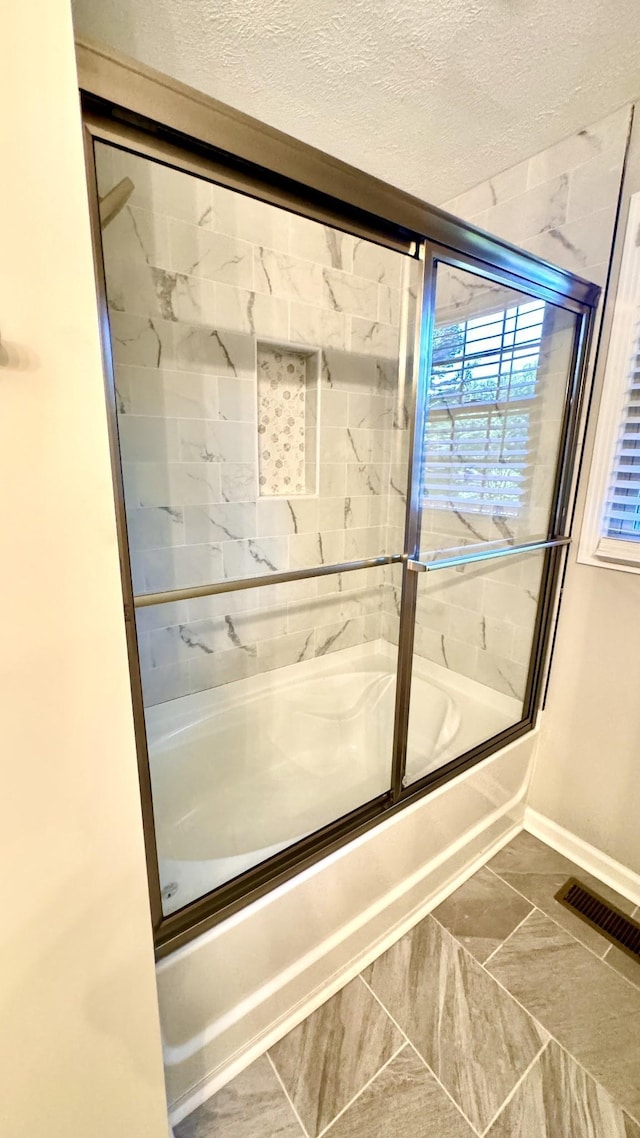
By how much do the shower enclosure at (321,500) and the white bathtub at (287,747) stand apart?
0.03 ft

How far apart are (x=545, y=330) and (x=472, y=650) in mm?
1260

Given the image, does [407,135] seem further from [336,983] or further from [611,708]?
[336,983]

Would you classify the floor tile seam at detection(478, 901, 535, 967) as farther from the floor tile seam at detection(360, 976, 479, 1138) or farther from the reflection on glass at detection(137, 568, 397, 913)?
the reflection on glass at detection(137, 568, 397, 913)

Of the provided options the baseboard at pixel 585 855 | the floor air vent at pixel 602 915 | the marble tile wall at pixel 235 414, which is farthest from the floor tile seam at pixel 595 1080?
the marble tile wall at pixel 235 414

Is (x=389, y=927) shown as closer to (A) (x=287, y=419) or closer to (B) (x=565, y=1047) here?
(B) (x=565, y=1047)

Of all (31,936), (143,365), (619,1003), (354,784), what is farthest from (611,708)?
(143,365)

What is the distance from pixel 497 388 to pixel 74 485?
1691mm

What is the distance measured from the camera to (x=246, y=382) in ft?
5.58

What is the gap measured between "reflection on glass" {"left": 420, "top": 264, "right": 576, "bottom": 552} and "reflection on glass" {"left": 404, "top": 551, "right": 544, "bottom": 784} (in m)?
0.17

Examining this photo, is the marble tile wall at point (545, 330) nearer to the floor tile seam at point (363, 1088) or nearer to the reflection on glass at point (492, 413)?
the reflection on glass at point (492, 413)

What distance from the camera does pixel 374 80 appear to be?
1.17 meters

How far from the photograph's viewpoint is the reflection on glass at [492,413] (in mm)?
1546

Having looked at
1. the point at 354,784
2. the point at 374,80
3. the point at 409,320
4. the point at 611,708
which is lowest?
the point at 354,784

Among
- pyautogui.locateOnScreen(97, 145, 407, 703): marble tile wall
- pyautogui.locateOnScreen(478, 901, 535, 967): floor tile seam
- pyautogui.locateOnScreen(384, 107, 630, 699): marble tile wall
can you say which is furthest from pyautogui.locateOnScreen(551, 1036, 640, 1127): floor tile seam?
pyautogui.locateOnScreen(97, 145, 407, 703): marble tile wall
